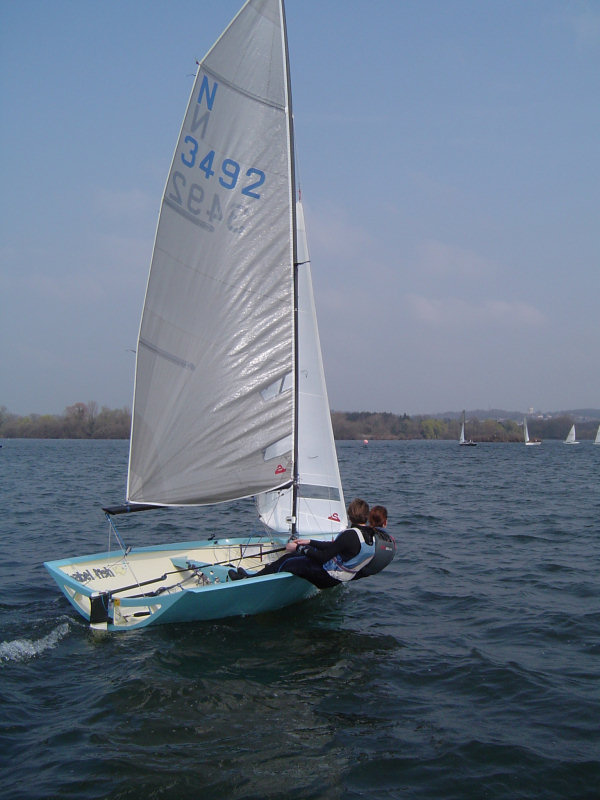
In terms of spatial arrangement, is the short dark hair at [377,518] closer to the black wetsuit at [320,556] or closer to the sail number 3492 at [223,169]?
the black wetsuit at [320,556]

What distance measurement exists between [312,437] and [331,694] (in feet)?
11.9

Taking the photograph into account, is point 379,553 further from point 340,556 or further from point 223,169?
point 223,169

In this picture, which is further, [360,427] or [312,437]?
[360,427]

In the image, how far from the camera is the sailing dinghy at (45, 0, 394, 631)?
7.51 m

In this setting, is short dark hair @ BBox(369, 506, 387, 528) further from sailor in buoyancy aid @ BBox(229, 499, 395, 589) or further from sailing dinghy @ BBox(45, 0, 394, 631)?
sailing dinghy @ BBox(45, 0, 394, 631)

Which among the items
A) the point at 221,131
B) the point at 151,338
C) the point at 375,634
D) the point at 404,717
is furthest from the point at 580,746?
the point at 221,131

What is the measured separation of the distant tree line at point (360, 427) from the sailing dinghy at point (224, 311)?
8084 cm

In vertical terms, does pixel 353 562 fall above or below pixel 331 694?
above

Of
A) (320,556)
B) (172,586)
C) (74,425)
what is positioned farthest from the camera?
(74,425)

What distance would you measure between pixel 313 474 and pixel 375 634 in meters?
2.23

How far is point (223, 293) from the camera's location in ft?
25.1

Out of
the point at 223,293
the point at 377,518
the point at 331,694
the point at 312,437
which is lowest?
the point at 331,694

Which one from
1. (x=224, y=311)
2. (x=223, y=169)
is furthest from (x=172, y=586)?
(x=223, y=169)

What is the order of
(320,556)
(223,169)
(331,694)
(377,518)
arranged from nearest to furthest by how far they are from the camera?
(331,694) < (320,556) < (377,518) < (223,169)
